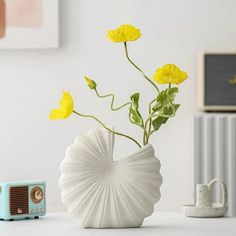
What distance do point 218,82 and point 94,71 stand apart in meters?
0.54

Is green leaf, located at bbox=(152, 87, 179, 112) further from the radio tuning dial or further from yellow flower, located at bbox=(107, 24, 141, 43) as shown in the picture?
the radio tuning dial

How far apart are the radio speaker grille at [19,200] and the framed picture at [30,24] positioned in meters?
1.32

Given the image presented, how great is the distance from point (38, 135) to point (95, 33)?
51 cm

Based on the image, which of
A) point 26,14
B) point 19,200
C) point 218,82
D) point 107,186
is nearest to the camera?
point 107,186

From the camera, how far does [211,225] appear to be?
169 centimetres

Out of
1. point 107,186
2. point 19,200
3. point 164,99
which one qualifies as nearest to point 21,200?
point 19,200

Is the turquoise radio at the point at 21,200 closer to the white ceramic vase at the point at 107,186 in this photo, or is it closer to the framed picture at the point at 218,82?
the white ceramic vase at the point at 107,186

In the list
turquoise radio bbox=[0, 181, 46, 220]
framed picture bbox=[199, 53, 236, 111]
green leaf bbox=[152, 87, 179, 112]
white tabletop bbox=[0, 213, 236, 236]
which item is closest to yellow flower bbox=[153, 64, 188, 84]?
green leaf bbox=[152, 87, 179, 112]

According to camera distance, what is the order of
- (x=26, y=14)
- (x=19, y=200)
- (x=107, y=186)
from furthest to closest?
1. (x=26, y=14)
2. (x=19, y=200)
3. (x=107, y=186)

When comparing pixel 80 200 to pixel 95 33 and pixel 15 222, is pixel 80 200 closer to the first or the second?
pixel 15 222

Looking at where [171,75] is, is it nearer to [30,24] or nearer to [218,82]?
[218,82]

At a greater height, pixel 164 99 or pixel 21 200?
pixel 164 99

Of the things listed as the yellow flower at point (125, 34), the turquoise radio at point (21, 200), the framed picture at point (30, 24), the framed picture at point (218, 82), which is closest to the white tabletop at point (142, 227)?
the turquoise radio at point (21, 200)

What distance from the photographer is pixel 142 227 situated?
1650 millimetres
